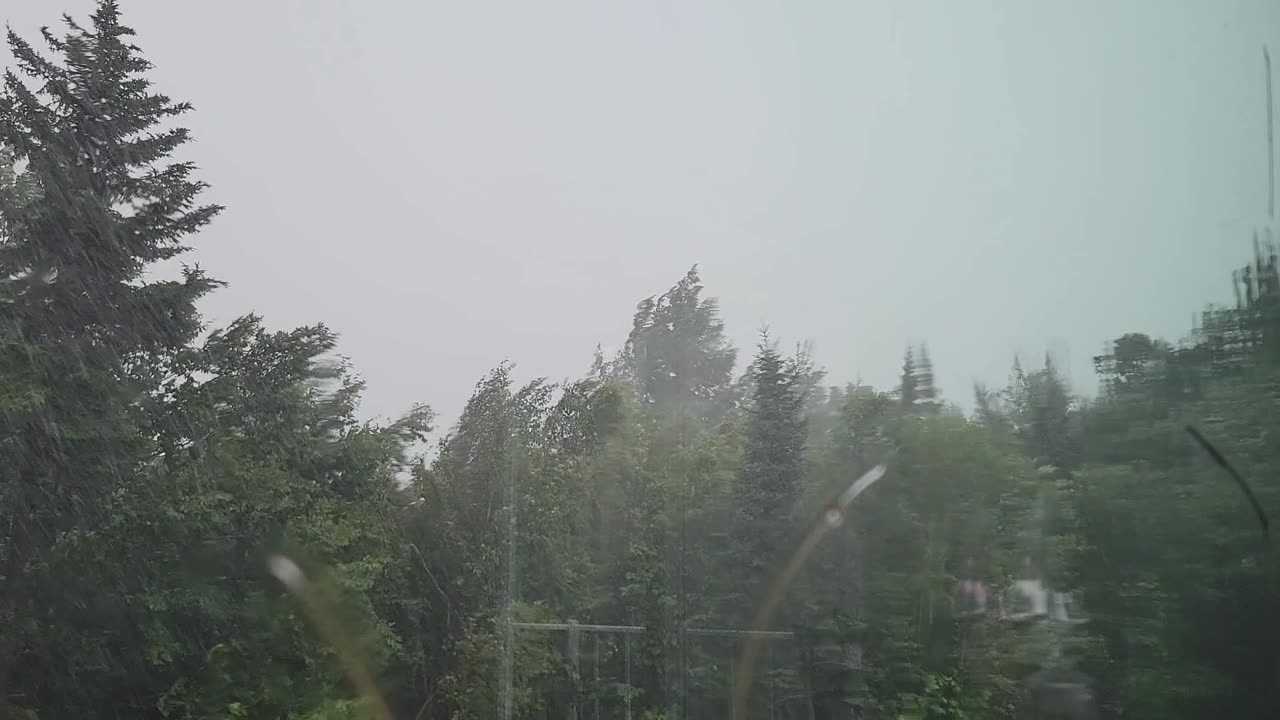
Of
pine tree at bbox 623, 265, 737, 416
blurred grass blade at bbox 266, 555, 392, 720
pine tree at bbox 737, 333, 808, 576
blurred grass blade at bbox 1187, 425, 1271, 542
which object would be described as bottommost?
blurred grass blade at bbox 266, 555, 392, 720

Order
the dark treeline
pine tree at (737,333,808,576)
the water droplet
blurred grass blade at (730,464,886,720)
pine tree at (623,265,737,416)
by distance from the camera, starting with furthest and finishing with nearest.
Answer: pine tree at (623,265,737,416), pine tree at (737,333,808,576), the water droplet, blurred grass blade at (730,464,886,720), the dark treeline

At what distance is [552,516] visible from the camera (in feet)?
103

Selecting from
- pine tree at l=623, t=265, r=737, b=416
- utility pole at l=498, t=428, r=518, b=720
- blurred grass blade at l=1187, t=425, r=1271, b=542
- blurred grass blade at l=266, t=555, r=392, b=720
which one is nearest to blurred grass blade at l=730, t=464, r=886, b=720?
utility pole at l=498, t=428, r=518, b=720


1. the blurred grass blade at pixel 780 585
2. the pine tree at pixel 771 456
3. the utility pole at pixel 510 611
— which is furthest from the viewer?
the pine tree at pixel 771 456

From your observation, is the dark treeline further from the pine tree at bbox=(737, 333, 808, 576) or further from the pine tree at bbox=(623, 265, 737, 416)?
the pine tree at bbox=(623, 265, 737, 416)

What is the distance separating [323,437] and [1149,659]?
2307 centimetres

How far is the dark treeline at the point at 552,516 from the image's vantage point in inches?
796

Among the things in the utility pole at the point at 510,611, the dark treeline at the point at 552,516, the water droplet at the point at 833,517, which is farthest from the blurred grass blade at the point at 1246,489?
the utility pole at the point at 510,611

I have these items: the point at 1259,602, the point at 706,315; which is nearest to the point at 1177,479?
the point at 1259,602

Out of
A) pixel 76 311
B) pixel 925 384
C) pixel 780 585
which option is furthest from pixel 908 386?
pixel 76 311

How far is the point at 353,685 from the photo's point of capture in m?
28.5

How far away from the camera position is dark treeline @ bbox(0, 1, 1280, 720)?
20219 millimetres

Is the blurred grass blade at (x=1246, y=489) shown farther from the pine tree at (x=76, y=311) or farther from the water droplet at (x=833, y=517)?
the pine tree at (x=76, y=311)

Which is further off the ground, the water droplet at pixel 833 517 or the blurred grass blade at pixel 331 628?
the water droplet at pixel 833 517
